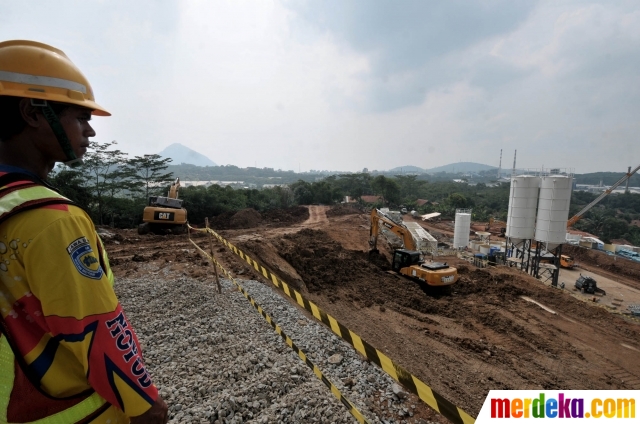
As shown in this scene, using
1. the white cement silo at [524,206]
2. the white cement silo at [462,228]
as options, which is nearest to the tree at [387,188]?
the white cement silo at [462,228]

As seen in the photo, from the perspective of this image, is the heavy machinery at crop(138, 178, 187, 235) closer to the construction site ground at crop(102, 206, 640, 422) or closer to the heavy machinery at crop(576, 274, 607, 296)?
the construction site ground at crop(102, 206, 640, 422)

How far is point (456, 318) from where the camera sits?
11.5m

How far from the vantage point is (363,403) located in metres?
4.35

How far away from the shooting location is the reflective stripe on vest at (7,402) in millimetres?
1065

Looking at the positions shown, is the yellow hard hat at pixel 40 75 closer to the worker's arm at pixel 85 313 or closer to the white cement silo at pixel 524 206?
the worker's arm at pixel 85 313

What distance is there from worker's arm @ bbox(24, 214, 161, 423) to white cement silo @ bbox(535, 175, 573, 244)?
21.5 m

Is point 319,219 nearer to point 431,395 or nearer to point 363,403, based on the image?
point 363,403

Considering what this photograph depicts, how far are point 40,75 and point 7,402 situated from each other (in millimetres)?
1165

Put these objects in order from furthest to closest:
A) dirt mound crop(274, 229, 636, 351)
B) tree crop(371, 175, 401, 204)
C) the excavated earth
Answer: tree crop(371, 175, 401, 204) < the excavated earth < dirt mound crop(274, 229, 636, 351)

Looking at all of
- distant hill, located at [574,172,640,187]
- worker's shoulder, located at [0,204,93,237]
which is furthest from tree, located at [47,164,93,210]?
distant hill, located at [574,172,640,187]

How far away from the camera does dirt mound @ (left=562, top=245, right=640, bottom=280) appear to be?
28481 mm

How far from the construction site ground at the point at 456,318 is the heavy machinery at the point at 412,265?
20.8 inches

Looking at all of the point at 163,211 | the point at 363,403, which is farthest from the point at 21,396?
the point at 163,211

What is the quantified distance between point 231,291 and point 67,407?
675 centimetres
